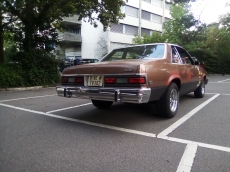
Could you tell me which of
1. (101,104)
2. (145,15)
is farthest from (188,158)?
(145,15)

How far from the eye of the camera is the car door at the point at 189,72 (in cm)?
534

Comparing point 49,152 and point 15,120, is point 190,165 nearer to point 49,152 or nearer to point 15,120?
point 49,152

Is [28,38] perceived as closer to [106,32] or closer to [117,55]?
[117,55]

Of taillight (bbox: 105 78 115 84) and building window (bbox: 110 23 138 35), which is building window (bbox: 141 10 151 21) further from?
taillight (bbox: 105 78 115 84)

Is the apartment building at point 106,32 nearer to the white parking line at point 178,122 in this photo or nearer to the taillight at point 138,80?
the white parking line at point 178,122

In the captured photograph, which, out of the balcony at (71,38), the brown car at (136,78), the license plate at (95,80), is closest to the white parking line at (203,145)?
the brown car at (136,78)

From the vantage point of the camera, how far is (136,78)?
3.52 metres

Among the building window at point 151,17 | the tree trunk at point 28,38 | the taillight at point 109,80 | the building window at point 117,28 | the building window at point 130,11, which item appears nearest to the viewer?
the taillight at point 109,80

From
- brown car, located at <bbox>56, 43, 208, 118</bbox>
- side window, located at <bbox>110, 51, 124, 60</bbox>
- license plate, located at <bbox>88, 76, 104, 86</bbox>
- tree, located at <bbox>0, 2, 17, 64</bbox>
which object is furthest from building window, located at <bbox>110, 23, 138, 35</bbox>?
license plate, located at <bbox>88, 76, 104, 86</bbox>

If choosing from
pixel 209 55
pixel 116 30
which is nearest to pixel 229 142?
pixel 209 55

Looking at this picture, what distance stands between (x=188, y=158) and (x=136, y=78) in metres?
1.48

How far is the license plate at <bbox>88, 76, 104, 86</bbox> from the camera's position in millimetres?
3874

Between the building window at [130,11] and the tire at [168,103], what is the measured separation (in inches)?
1111

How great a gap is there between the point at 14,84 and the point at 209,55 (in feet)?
59.9
